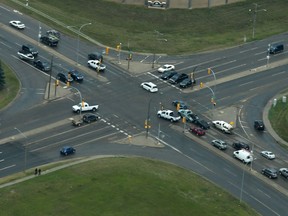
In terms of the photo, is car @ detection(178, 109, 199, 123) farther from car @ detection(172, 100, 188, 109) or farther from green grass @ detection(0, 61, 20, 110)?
green grass @ detection(0, 61, 20, 110)

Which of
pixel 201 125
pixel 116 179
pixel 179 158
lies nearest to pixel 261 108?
pixel 201 125

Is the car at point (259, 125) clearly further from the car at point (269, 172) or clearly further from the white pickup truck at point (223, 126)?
the car at point (269, 172)

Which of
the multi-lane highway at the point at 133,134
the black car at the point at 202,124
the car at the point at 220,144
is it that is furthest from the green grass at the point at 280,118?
the black car at the point at 202,124

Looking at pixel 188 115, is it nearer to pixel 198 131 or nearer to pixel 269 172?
pixel 198 131

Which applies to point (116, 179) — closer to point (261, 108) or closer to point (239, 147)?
point (239, 147)

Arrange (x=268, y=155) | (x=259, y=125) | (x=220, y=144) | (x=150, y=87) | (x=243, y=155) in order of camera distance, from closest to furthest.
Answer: (x=243, y=155) < (x=268, y=155) < (x=220, y=144) < (x=259, y=125) < (x=150, y=87)

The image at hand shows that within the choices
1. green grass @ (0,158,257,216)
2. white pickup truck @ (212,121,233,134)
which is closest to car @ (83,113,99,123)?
green grass @ (0,158,257,216)

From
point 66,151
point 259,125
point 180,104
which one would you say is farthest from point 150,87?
point 66,151
